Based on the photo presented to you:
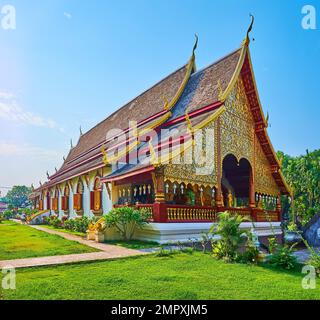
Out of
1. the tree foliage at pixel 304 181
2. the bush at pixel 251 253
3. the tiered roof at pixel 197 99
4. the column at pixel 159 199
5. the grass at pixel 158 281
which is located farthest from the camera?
the tree foliage at pixel 304 181

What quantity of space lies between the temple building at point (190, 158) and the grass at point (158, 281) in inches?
127

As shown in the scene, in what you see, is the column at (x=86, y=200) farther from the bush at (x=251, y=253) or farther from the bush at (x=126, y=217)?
the bush at (x=251, y=253)

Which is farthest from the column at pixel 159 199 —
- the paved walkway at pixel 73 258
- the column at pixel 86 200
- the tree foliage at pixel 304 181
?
the tree foliage at pixel 304 181

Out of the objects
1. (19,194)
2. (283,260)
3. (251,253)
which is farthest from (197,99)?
(19,194)

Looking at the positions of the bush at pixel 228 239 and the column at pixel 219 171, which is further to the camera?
the column at pixel 219 171

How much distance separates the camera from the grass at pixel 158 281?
4.05 meters

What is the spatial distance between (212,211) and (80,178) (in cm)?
744

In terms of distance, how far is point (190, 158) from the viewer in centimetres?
974

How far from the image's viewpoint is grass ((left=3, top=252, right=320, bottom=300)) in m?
4.05

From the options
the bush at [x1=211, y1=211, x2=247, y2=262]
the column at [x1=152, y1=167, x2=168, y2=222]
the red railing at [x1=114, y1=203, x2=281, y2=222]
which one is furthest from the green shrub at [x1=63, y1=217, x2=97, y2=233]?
the bush at [x1=211, y1=211, x2=247, y2=262]

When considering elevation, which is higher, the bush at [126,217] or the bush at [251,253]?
the bush at [126,217]

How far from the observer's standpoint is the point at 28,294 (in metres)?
3.94
